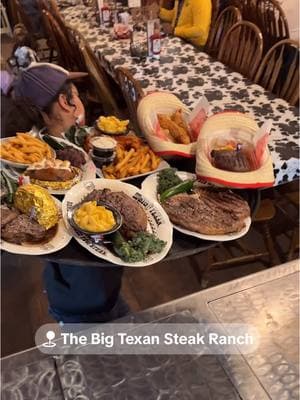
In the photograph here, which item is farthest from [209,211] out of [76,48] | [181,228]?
[76,48]

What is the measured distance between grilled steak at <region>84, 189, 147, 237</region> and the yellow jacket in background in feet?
5.89

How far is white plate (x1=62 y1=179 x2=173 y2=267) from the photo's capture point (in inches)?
38.0

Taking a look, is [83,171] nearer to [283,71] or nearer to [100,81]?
[100,81]

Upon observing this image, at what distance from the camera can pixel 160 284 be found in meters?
1.81

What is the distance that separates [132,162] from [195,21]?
1722 millimetres

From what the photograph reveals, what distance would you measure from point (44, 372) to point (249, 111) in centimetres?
128

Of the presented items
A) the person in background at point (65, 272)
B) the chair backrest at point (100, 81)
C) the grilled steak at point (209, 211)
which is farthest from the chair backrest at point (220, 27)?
the grilled steak at point (209, 211)

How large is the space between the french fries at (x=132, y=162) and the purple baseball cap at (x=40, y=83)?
0.35 m

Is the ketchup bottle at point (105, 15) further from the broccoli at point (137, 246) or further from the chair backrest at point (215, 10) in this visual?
the broccoli at point (137, 246)

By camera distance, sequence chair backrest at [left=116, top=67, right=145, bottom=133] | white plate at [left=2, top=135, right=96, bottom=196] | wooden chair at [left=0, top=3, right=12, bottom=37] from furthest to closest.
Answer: wooden chair at [left=0, top=3, right=12, bottom=37] → chair backrest at [left=116, top=67, right=145, bottom=133] → white plate at [left=2, top=135, right=96, bottom=196]

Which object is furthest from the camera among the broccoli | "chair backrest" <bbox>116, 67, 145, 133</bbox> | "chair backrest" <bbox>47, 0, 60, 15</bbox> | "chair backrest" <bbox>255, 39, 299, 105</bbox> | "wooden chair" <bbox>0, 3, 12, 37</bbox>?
"wooden chair" <bbox>0, 3, 12, 37</bbox>

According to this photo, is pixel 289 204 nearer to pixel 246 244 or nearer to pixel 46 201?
pixel 246 244

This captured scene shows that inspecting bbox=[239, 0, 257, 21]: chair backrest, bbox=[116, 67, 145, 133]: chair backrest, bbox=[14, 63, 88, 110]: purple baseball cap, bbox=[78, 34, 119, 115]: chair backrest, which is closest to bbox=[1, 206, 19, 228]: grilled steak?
bbox=[14, 63, 88, 110]: purple baseball cap

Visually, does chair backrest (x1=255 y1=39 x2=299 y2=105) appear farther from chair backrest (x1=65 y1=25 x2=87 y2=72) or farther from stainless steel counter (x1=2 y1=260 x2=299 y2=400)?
stainless steel counter (x1=2 y1=260 x2=299 y2=400)
